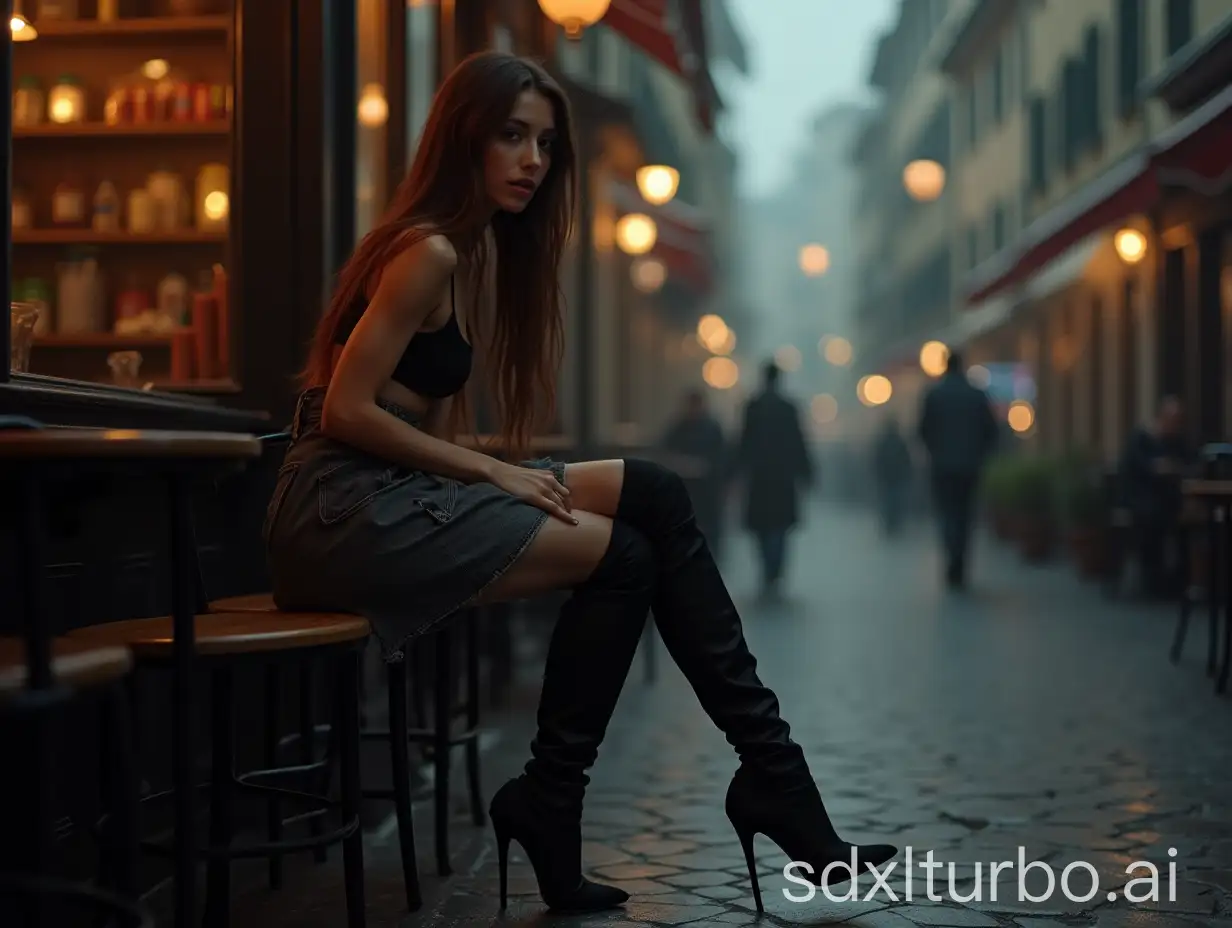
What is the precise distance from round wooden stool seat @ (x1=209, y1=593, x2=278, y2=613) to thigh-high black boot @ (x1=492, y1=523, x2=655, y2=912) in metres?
0.63

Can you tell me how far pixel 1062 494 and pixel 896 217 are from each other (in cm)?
3536

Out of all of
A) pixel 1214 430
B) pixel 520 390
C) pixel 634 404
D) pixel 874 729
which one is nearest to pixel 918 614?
pixel 1214 430

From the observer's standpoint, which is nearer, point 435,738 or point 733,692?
point 733,692

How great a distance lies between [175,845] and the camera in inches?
133

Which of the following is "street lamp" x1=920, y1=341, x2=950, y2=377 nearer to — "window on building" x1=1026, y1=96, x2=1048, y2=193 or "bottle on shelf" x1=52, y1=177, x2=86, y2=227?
"window on building" x1=1026, y1=96, x2=1048, y2=193

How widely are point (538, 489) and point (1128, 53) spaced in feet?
56.6

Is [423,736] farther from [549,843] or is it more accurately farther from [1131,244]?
[1131,244]

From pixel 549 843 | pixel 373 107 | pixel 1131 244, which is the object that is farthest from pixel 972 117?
pixel 549 843

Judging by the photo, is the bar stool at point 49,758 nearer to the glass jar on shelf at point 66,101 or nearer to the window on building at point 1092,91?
the glass jar on shelf at point 66,101

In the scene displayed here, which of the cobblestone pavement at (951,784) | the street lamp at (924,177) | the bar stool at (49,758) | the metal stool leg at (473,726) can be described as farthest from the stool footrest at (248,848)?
the street lamp at (924,177)

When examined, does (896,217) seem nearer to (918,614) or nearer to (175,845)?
(918,614)

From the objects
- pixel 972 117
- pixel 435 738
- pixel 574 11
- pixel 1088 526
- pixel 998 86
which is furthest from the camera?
pixel 972 117

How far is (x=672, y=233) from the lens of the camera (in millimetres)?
21922

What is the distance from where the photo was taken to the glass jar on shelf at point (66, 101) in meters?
7.12
